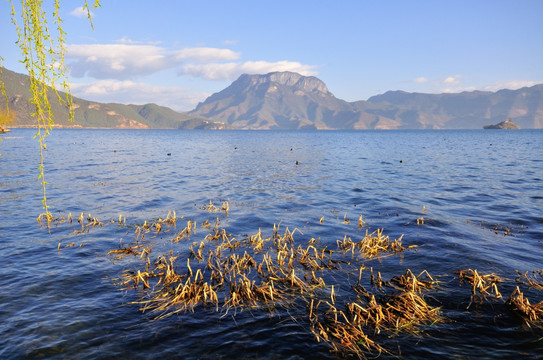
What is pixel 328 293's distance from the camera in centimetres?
1014

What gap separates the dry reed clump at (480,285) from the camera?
962 centimetres

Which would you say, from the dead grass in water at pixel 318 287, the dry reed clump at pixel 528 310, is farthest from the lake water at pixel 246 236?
the dry reed clump at pixel 528 310

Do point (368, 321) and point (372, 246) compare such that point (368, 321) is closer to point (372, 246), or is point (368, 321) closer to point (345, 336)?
point (345, 336)

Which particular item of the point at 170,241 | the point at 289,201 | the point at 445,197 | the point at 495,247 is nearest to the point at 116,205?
the point at 170,241

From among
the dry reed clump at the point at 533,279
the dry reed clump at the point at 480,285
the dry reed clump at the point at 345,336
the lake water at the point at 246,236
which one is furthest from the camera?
the dry reed clump at the point at 533,279

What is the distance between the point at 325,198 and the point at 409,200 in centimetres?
653

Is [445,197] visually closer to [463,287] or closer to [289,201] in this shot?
[289,201]

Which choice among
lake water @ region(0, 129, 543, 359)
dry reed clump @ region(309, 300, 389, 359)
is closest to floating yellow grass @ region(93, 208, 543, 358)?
dry reed clump @ region(309, 300, 389, 359)

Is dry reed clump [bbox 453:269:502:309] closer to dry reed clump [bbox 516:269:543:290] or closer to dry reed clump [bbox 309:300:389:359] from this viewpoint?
dry reed clump [bbox 516:269:543:290]

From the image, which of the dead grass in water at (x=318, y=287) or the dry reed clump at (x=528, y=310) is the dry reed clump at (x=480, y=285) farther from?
the dry reed clump at (x=528, y=310)

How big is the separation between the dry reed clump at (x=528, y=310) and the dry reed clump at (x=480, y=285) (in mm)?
694

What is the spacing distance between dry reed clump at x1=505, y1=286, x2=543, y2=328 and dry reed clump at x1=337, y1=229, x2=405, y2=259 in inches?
199

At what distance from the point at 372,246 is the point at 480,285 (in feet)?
14.6

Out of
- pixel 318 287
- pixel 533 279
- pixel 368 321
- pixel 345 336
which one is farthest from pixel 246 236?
pixel 533 279
